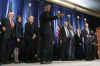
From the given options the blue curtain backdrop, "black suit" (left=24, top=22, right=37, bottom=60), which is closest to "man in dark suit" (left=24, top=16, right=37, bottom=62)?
"black suit" (left=24, top=22, right=37, bottom=60)

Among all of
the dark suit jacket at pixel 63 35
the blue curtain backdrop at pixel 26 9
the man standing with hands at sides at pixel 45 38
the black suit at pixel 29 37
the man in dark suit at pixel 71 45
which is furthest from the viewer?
the man in dark suit at pixel 71 45

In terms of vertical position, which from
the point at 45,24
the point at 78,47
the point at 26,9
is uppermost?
the point at 26,9

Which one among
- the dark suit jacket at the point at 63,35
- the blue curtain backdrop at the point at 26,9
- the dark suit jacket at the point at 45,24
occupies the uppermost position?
the blue curtain backdrop at the point at 26,9

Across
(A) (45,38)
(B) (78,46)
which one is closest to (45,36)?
(A) (45,38)

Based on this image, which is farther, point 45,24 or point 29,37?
point 29,37

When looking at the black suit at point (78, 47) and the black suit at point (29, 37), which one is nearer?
the black suit at point (29, 37)

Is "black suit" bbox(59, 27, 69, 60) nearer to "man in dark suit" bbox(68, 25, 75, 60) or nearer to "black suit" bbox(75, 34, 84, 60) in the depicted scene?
"man in dark suit" bbox(68, 25, 75, 60)

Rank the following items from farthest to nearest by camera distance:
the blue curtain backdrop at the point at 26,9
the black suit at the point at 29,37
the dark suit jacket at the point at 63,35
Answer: the dark suit jacket at the point at 63,35 < the blue curtain backdrop at the point at 26,9 < the black suit at the point at 29,37

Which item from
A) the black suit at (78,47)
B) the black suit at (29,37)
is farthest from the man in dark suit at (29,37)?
the black suit at (78,47)

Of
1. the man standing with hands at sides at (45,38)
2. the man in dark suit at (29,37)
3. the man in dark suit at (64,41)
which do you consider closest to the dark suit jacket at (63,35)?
the man in dark suit at (64,41)

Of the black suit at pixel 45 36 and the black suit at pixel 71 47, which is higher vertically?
the black suit at pixel 45 36

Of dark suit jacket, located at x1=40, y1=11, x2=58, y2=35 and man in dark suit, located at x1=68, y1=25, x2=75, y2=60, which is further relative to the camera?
man in dark suit, located at x1=68, y1=25, x2=75, y2=60

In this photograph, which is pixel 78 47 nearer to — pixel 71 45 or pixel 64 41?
pixel 71 45

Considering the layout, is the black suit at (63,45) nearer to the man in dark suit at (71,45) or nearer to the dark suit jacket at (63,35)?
the dark suit jacket at (63,35)
